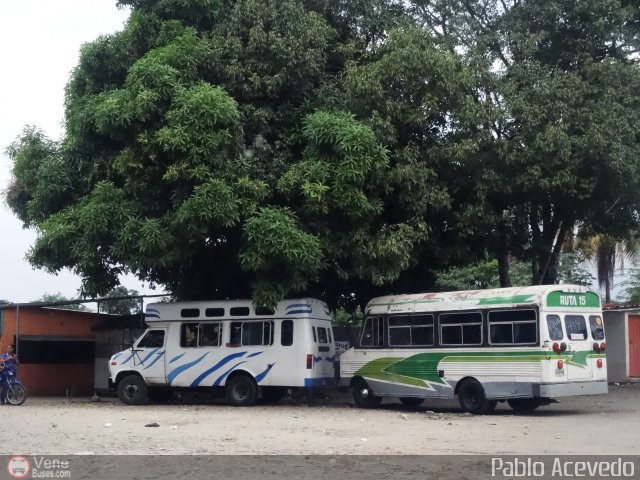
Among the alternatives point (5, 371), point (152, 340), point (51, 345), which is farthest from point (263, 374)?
point (51, 345)

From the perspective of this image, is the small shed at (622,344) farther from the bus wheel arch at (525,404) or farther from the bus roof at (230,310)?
the bus roof at (230,310)

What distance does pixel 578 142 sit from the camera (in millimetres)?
20453

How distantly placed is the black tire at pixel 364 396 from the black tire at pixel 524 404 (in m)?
3.20

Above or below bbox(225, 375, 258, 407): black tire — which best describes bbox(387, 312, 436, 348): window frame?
above

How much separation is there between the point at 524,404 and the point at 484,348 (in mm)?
1868

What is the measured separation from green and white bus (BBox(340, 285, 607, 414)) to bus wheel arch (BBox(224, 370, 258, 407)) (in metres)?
2.49

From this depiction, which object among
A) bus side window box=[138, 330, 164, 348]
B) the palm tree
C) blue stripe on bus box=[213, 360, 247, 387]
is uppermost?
the palm tree

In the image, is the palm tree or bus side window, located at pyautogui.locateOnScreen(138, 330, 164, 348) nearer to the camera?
bus side window, located at pyautogui.locateOnScreen(138, 330, 164, 348)

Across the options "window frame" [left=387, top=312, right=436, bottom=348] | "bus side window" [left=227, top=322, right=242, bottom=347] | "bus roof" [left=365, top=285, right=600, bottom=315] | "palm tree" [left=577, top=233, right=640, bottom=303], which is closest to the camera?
"bus roof" [left=365, top=285, right=600, bottom=315]

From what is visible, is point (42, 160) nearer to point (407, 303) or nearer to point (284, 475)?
point (407, 303)

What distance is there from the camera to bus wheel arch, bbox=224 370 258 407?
67.3 feet

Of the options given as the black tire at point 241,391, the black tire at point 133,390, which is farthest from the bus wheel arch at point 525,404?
the black tire at point 133,390

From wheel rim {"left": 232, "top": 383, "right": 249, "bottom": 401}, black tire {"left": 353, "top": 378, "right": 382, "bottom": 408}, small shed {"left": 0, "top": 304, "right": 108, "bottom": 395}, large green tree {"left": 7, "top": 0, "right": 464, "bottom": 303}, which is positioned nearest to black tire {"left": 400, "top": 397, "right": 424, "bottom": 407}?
black tire {"left": 353, "top": 378, "right": 382, "bottom": 408}

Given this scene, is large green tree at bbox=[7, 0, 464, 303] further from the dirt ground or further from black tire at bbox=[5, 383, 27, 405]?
the dirt ground
